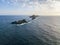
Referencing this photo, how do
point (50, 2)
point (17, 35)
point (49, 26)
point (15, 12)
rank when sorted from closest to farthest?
1. point (50, 2)
2. point (15, 12)
3. point (17, 35)
4. point (49, 26)

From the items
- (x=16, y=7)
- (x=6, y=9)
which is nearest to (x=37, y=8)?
(x=16, y=7)

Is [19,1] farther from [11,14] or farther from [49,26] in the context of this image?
[49,26]

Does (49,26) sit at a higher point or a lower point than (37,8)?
lower

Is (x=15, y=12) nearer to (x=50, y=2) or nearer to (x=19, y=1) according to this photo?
(x=19, y=1)

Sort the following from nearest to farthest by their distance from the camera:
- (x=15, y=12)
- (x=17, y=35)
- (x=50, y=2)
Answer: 1. (x=50, y=2)
2. (x=15, y=12)
3. (x=17, y=35)

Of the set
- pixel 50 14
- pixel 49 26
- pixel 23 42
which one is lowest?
pixel 23 42

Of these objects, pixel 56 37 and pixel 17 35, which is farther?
pixel 17 35

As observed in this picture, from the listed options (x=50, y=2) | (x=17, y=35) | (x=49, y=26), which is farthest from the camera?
(x=49, y=26)

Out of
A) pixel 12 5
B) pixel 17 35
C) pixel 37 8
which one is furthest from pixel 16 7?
pixel 17 35

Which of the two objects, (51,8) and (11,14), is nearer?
(51,8)
